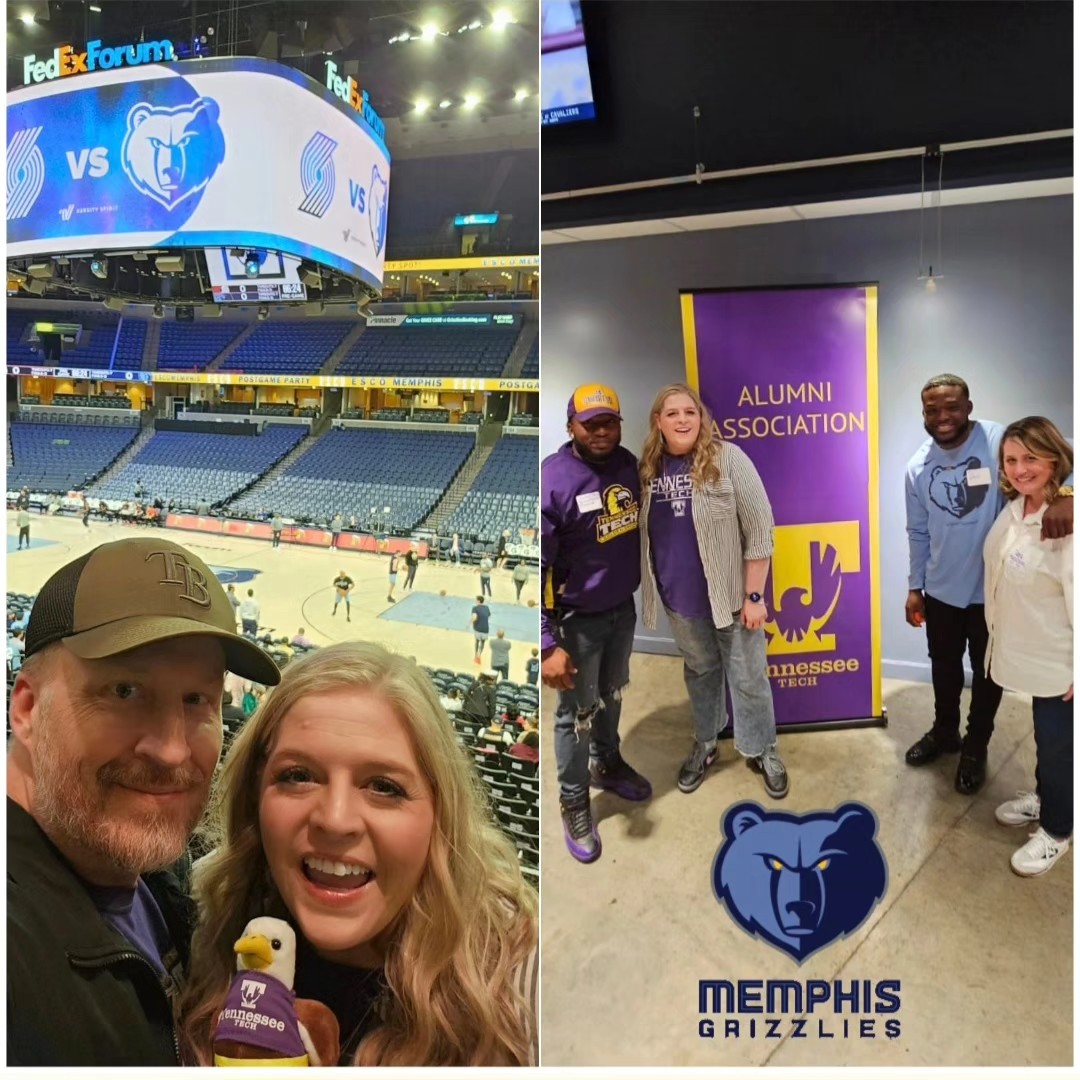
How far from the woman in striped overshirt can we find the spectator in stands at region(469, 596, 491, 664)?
373 mm

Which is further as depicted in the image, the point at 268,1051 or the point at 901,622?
the point at 901,622

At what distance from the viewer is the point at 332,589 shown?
5.51 feet

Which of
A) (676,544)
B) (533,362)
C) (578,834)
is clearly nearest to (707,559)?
(676,544)

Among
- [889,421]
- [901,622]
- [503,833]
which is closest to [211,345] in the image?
[503,833]

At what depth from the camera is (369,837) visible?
1561 millimetres

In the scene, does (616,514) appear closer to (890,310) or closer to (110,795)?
(890,310)

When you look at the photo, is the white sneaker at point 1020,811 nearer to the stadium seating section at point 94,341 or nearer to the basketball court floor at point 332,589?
the basketball court floor at point 332,589

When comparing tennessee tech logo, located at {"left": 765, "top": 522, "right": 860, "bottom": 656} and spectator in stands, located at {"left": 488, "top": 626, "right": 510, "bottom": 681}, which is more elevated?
tennessee tech logo, located at {"left": 765, "top": 522, "right": 860, "bottom": 656}

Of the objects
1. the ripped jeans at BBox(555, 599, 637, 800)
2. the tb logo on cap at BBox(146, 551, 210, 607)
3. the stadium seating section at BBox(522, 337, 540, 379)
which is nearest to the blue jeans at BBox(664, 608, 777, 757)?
the ripped jeans at BBox(555, 599, 637, 800)

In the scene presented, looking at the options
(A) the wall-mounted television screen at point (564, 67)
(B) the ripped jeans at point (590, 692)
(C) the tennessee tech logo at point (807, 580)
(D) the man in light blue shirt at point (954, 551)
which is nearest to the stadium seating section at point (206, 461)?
(B) the ripped jeans at point (590, 692)

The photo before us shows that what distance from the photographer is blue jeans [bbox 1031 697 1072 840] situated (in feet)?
5.39

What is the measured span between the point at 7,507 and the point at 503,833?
1423 mm

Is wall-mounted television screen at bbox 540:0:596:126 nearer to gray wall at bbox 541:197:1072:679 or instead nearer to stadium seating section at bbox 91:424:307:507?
gray wall at bbox 541:197:1072:679

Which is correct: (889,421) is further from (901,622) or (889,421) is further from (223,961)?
(223,961)
